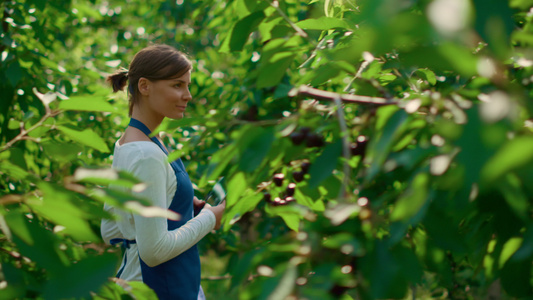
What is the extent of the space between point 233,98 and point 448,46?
11.1ft

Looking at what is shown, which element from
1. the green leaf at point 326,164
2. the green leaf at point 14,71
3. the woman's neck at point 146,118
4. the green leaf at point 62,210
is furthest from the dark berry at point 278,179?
the green leaf at point 14,71

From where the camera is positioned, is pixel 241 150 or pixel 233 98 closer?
pixel 241 150

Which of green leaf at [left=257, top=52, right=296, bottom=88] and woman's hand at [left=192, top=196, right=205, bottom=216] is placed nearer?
green leaf at [left=257, top=52, right=296, bottom=88]

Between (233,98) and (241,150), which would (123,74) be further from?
(241,150)

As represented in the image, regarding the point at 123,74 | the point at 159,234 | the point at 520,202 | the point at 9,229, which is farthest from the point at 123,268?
the point at 520,202

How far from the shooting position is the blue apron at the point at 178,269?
1.92 m

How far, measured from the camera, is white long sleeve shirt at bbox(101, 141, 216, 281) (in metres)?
1.74

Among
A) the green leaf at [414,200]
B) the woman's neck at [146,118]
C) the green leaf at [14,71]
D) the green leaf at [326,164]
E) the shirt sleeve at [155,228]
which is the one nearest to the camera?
the green leaf at [414,200]

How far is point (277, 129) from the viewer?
2.86ft

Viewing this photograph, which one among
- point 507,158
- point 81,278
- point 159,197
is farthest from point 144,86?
point 507,158

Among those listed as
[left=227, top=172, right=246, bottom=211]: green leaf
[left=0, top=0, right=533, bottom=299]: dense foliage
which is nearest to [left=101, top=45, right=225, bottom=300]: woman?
[left=0, top=0, right=533, bottom=299]: dense foliage

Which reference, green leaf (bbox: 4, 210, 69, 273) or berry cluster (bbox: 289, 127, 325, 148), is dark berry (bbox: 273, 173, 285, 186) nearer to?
berry cluster (bbox: 289, 127, 325, 148)

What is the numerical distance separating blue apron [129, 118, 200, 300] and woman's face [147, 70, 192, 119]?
4.3 inches

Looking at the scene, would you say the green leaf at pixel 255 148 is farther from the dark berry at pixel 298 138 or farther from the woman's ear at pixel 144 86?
the woman's ear at pixel 144 86
